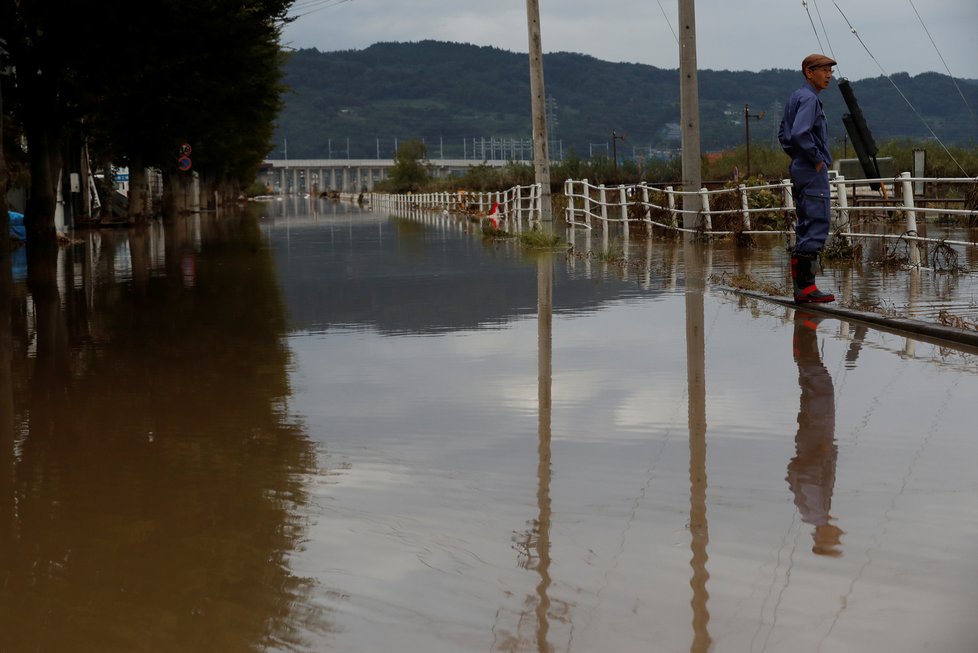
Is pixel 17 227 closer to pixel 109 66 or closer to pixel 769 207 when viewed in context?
pixel 109 66

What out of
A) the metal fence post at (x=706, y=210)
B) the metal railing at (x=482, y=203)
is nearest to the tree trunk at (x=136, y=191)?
the metal railing at (x=482, y=203)

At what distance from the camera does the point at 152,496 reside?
563 centimetres

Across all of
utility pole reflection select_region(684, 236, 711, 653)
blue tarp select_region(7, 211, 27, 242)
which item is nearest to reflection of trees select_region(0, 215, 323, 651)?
utility pole reflection select_region(684, 236, 711, 653)

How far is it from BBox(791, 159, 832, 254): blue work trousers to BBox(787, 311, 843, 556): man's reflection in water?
3007 mm

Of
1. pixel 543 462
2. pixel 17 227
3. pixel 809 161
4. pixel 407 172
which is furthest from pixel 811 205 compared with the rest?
pixel 407 172

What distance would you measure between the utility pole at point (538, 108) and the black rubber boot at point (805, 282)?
56.2 feet

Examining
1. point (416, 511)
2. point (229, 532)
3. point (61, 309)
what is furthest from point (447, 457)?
point (61, 309)

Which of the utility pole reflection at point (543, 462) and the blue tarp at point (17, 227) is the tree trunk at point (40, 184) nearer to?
the blue tarp at point (17, 227)

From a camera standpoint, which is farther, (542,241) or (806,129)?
(542,241)

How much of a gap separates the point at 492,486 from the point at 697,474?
86 centimetres

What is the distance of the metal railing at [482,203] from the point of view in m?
43.8

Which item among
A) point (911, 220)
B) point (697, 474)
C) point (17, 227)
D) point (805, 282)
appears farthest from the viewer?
point (17, 227)

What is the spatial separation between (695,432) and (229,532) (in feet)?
8.41

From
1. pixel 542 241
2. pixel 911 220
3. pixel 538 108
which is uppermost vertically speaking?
pixel 538 108
